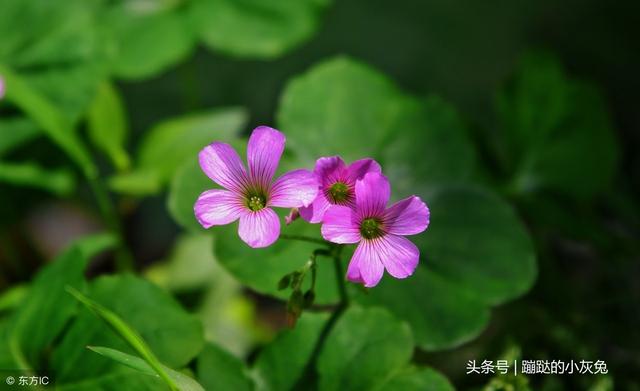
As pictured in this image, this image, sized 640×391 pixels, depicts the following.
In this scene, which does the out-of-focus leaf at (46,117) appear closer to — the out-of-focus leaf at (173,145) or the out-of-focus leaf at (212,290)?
the out-of-focus leaf at (173,145)

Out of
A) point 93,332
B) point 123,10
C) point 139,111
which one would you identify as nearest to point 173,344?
point 93,332

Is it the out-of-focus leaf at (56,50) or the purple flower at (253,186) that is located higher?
the purple flower at (253,186)

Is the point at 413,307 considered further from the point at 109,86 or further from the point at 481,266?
the point at 109,86

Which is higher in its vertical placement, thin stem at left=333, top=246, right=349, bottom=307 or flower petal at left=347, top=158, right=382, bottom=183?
flower petal at left=347, top=158, right=382, bottom=183

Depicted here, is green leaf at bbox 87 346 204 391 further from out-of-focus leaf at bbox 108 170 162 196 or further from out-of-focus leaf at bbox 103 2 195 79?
out-of-focus leaf at bbox 103 2 195 79

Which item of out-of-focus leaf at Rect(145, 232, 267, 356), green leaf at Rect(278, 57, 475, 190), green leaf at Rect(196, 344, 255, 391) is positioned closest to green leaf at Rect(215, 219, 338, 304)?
green leaf at Rect(196, 344, 255, 391)

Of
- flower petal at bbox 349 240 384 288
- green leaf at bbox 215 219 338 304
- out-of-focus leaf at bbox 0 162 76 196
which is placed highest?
flower petal at bbox 349 240 384 288

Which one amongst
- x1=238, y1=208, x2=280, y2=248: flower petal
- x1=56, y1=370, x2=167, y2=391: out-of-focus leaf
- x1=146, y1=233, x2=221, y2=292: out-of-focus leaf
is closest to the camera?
x1=238, y1=208, x2=280, y2=248: flower petal

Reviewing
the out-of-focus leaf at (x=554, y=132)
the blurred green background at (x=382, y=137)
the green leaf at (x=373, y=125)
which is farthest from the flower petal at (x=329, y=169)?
the out-of-focus leaf at (x=554, y=132)
